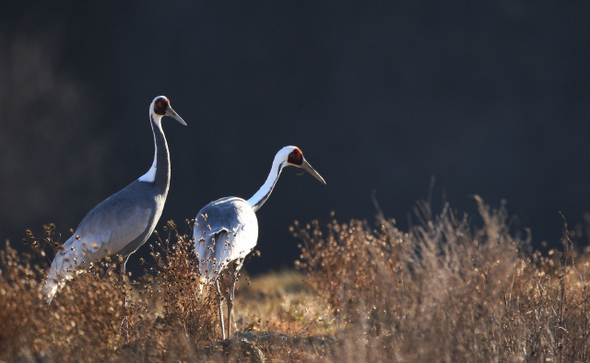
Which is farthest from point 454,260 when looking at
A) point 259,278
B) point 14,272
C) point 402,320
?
point 259,278

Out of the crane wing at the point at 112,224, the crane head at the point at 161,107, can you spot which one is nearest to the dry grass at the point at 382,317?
the crane wing at the point at 112,224

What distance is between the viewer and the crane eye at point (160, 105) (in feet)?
17.5

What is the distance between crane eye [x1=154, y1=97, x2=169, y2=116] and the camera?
535cm

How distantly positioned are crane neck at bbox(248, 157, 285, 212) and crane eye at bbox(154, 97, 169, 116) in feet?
3.63

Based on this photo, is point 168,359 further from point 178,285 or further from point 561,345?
point 561,345

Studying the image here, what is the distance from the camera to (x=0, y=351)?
3.18 metres

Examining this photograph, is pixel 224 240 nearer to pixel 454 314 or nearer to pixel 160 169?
pixel 160 169

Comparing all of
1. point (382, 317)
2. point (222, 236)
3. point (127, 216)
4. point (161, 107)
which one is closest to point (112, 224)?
point (127, 216)

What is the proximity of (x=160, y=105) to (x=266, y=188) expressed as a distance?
3.97 ft

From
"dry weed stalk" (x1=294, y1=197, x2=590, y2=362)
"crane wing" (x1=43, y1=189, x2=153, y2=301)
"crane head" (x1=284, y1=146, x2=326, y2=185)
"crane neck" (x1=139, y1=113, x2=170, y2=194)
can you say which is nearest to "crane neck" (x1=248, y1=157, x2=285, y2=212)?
"crane head" (x1=284, y1=146, x2=326, y2=185)

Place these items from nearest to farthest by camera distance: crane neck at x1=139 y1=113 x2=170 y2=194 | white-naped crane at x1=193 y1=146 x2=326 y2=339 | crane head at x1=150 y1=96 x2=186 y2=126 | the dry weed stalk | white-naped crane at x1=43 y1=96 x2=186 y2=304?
the dry weed stalk
white-naped crane at x1=193 y1=146 x2=326 y2=339
white-naped crane at x1=43 y1=96 x2=186 y2=304
crane neck at x1=139 y1=113 x2=170 y2=194
crane head at x1=150 y1=96 x2=186 y2=126

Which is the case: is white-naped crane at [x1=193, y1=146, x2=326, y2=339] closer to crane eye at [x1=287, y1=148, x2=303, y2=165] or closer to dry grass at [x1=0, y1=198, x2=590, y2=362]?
dry grass at [x1=0, y1=198, x2=590, y2=362]

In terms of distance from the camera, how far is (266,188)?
5.68 metres

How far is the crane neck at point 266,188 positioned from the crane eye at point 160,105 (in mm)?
1106
